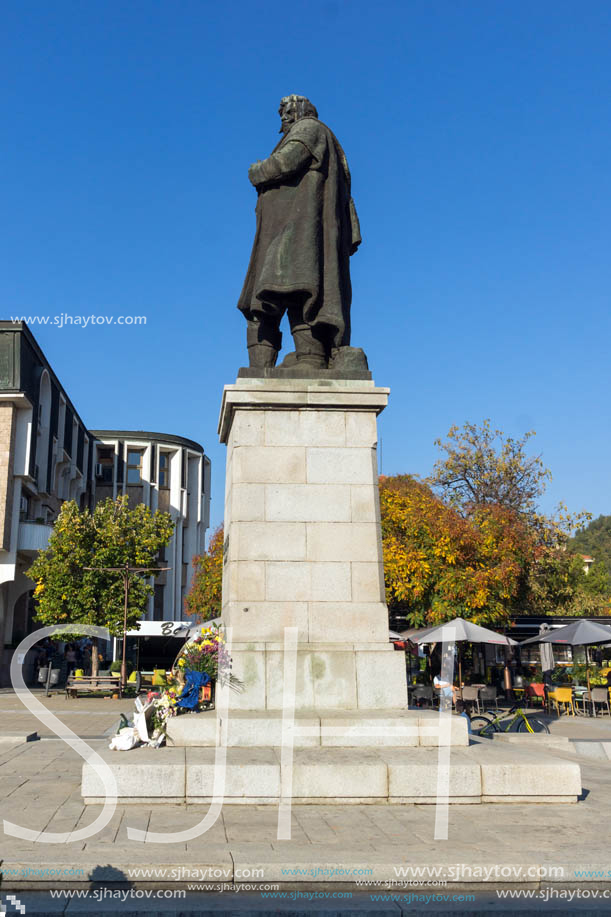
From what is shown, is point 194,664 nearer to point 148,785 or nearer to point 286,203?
point 148,785

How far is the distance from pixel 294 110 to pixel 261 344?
3.55m

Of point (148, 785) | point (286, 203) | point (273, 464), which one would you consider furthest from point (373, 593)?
point (286, 203)

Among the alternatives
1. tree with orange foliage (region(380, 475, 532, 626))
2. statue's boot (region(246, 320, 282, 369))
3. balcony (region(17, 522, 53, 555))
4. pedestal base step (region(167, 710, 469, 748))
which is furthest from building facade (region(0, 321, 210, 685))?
pedestal base step (region(167, 710, 469, 748))

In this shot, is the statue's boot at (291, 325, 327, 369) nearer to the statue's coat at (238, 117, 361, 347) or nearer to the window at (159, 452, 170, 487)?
the statue's coat at (238, 117, 361, 347)

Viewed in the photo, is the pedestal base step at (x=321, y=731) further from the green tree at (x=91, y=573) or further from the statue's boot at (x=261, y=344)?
the green tree at (x=91, y=573)

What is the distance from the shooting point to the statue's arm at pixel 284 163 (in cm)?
1040

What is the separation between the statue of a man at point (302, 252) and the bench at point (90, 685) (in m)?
19.9

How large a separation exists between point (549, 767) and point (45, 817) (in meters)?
4.73

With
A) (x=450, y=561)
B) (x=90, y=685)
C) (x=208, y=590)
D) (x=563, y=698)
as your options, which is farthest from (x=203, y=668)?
(x=208, y=590)

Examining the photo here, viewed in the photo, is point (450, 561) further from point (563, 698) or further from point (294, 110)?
point (294, 110)

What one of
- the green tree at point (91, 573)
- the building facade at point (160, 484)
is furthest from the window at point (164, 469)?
the green tree at point (91, 573)

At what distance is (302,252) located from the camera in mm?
10375

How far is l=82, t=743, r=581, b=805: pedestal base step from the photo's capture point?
710 cm

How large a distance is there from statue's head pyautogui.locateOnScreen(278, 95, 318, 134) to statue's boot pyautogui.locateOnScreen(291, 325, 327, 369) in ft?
10.2
